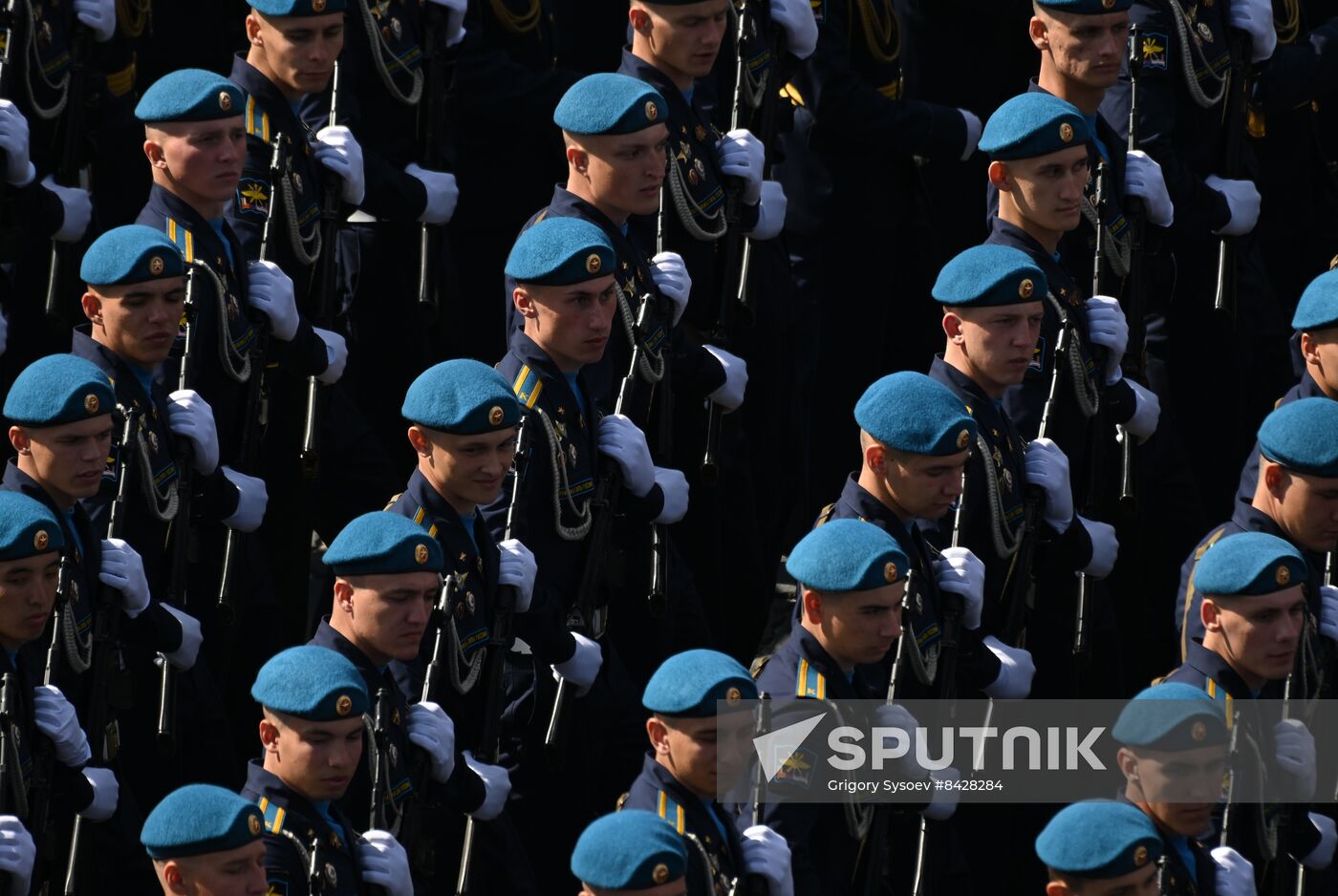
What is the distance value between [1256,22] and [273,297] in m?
4.19

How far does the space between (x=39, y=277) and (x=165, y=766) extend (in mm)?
1950

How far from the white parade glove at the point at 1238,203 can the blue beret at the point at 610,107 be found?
2547 millimetres

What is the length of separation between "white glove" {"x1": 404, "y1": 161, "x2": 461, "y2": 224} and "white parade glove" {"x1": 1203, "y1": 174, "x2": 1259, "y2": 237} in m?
3.00

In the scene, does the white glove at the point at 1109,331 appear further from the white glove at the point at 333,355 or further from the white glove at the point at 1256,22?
the white glove at the point at 333,355

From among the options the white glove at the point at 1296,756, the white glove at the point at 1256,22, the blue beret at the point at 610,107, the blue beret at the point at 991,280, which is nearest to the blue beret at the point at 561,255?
the blue beret at the point at 610,107

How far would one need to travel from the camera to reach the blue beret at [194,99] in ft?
38.9

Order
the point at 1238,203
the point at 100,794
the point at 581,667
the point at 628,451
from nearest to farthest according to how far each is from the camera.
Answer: the point at 100,794 → the point at 581,667 → the point at 628,451 → the point at 1238,203

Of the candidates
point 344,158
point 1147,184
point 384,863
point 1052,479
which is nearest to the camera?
point 384,863

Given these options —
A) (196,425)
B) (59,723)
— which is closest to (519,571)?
(196,425)

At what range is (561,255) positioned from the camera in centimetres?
1180

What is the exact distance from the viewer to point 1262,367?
1432 centimetres

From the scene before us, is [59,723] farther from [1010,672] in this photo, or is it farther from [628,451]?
[1010,672]

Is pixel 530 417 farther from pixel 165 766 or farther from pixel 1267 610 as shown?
pixel 1267 610

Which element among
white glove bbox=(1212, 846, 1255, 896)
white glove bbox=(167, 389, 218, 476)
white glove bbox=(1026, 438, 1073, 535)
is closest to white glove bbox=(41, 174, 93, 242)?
white glove bbox=(167, 389, 218, 476)
